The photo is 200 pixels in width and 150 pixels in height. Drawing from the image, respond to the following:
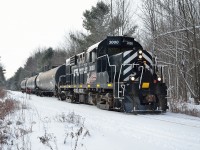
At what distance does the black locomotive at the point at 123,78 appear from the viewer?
37.6 feet

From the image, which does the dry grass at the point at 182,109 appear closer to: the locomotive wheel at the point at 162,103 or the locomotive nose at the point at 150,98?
the locomotive wheel at the point at 162,103

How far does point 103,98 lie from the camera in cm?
1362

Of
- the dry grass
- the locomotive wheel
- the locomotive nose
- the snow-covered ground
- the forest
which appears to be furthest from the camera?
the forest

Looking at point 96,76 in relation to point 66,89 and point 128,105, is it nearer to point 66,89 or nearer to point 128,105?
point 128,105

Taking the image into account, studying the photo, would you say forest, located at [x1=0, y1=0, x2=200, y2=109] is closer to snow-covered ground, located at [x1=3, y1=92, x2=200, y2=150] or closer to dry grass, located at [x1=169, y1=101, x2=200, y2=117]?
dry grass, located at [x1=169, y1=101, x2=200, y2=117]

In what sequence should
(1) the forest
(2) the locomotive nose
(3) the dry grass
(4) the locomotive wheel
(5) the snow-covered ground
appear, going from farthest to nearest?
(1) the forest < (3) the dry grass < (4) the locomotive wheel < (2) the locomotive nose < (5) the snow-covered ground

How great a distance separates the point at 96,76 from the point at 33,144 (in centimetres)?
880

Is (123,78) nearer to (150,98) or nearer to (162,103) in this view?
(150,98)

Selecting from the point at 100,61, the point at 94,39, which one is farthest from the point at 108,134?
the point at 94,39

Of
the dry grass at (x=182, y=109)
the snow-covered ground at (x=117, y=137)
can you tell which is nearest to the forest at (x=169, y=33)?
the dry grass at (x=182, y=109)

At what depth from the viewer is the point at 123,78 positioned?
40.3ft

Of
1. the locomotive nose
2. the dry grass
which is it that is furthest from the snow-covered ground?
the dry grass

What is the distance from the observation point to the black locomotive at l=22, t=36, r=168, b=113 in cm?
1145

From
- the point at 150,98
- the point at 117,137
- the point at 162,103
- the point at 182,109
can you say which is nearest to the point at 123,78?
the point at 150,98
